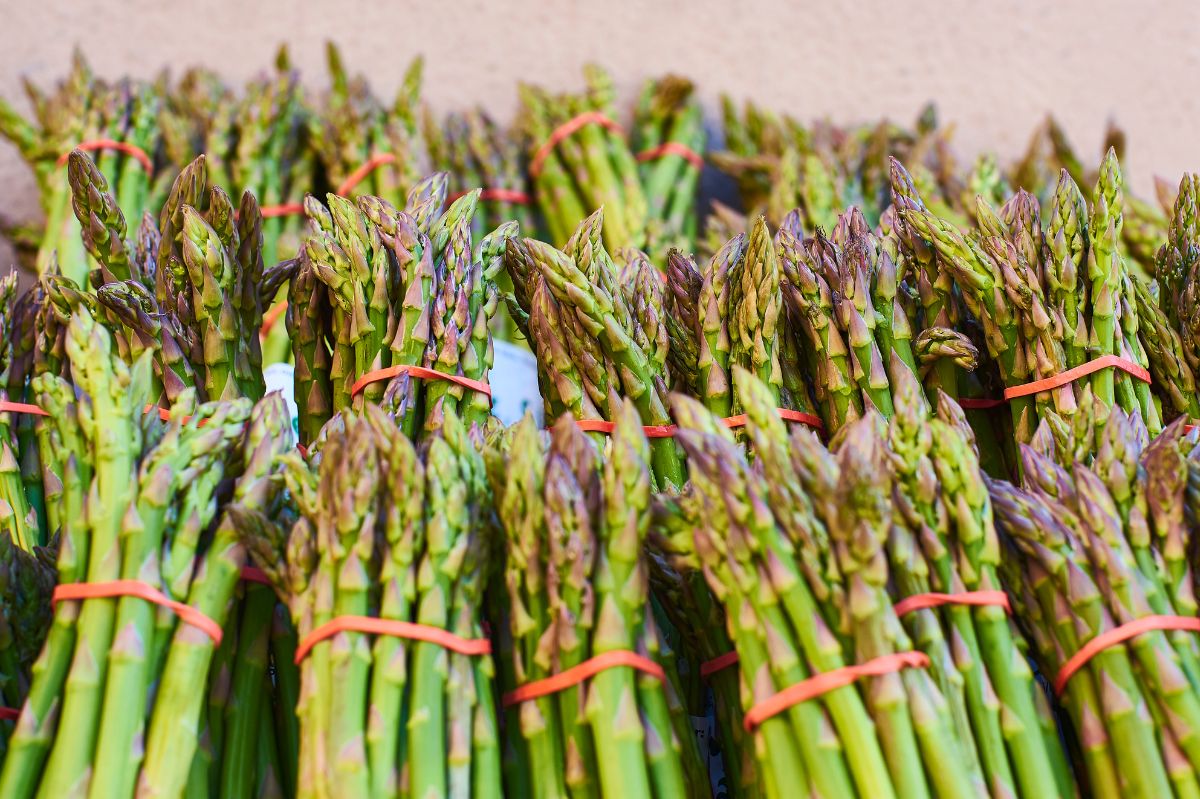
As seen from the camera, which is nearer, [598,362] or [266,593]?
[266,593]

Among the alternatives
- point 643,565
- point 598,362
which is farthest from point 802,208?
point 643,565

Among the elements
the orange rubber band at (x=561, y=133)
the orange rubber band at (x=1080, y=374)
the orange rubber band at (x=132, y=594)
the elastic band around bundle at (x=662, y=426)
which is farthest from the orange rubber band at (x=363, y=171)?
the orange rubber band at (x=1080, y=374)

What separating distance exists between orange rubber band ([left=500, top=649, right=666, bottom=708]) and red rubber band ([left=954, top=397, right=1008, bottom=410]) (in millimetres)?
1130

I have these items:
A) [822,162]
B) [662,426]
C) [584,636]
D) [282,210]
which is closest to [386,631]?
[584,636]

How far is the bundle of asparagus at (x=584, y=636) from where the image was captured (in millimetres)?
1615

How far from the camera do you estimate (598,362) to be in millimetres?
2273

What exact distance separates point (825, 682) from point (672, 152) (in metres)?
2.72

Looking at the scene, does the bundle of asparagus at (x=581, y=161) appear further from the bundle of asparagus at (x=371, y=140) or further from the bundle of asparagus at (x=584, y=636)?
the bundle of asparagus at (x=584, y=636)

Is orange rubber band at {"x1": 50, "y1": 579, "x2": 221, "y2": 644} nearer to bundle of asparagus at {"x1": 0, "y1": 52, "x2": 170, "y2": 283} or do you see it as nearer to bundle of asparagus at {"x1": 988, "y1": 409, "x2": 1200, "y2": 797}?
bundle of asparagus at {"x1": 988, "y1": 409, "x2": 1200, "y2": 797}

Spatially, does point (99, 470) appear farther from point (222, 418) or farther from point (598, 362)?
point (598, 362)

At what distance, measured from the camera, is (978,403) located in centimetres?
243

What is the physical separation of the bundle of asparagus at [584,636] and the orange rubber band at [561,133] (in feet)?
6.84

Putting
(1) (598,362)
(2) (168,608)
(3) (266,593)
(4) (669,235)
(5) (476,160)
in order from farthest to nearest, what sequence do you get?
1. (5) (476,160)
2. (4) (669,235)
3. (1) (598,362)
4. (3) (266,593)
5. (2) (168,608)

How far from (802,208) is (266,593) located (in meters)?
2.37
